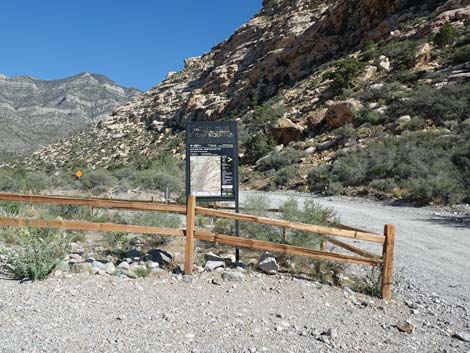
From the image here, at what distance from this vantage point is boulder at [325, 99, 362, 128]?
2514cm

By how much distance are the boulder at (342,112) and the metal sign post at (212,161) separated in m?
20.3

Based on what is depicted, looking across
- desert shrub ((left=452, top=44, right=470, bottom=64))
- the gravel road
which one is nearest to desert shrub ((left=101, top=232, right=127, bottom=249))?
the gravel road

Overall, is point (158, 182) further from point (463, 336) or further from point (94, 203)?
point (463, 336)

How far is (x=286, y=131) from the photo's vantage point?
2883cm

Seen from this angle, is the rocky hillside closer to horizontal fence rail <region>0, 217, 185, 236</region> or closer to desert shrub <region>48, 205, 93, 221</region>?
desert shrub <region>48, 205, 93, 221</region>

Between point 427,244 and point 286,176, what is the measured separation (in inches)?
523

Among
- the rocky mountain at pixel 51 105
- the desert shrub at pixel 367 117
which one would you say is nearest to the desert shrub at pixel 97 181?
the desert shrub at pixel 367 117

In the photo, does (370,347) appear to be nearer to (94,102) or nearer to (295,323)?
(295,323)

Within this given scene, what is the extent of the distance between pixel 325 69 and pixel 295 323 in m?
38.4

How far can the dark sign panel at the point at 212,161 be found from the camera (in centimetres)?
643

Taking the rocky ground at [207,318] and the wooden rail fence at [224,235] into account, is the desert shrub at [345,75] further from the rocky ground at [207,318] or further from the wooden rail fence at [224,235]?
the rocky ground at [207,318]

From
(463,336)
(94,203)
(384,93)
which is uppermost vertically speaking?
(384,93)

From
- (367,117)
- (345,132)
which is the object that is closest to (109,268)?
(345,132)

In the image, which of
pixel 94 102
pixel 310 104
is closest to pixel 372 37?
pixel 310 104
